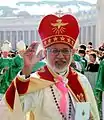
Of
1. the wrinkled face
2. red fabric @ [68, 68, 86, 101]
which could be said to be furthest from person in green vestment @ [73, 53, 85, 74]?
the wrinkled face

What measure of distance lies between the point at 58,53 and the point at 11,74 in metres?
3.71

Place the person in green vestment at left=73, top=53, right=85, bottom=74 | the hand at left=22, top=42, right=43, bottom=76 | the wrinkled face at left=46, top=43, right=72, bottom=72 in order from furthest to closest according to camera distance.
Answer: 1. the person in green vestment at left=73, top=53, right=85, bottom=74
2. the wrinkled face at left=46, top=43, right=72, bottom=72
3. the hand at left=22, top=42, right=43, bottom=76

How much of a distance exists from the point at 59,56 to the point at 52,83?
6.3 inches

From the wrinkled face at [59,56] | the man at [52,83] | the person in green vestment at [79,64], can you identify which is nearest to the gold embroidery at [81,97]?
the man at [52,83]

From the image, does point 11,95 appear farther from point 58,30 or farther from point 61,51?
point 58,30

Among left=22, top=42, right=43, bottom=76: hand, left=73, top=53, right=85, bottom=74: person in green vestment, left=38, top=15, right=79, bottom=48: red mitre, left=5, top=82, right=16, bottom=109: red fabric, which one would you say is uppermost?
left=38, top=15, right=79, bottom=48: red mitre

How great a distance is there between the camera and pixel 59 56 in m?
2.55

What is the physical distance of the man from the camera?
248cm

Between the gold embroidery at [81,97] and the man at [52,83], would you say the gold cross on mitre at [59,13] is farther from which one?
the gold embroidery at [81,97]

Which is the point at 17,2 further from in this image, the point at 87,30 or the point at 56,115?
the point at 56,115

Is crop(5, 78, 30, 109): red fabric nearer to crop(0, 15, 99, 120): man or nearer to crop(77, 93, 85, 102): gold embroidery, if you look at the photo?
crop(0, 15, 99, 120): man

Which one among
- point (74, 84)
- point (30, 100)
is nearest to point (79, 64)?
point (74, 84)

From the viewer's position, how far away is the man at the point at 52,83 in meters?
2.48

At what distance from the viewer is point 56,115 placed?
2.54 metres
